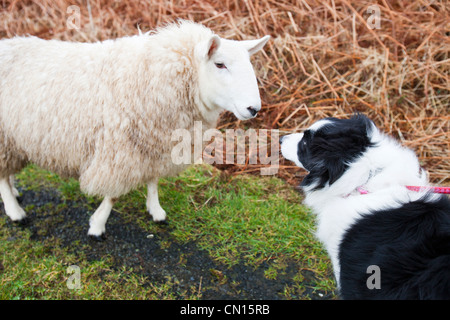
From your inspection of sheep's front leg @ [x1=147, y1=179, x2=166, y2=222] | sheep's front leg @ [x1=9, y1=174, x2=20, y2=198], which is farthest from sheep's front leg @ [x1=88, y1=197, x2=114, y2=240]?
sheep's front leg @ [x1=9, y1=174, x2=20, y2=198]

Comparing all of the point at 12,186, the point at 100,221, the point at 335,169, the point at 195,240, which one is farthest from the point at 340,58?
the point at 12,186

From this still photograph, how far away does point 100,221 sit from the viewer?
296 centimetres

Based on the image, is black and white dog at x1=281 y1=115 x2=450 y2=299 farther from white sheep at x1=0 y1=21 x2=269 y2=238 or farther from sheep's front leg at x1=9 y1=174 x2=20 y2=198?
sheep's front leg at x1=9 y1=174 x2=20 y2=198

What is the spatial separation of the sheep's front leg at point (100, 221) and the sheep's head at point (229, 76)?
1.26 metres

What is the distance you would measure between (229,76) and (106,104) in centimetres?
90

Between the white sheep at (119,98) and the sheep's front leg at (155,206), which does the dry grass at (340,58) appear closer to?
the sheep's front leg at (155,206)

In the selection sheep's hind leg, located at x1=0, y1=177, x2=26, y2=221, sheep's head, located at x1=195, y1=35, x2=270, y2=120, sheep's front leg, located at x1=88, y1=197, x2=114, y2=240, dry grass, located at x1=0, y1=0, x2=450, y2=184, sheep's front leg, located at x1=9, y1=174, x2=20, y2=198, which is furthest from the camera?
dry grass, located at x1=0, y1=0, x2=450, y2=184

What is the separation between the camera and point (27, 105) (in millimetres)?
2676

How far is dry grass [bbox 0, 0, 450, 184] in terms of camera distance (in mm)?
4051

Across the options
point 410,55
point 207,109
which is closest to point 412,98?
point 410,55
